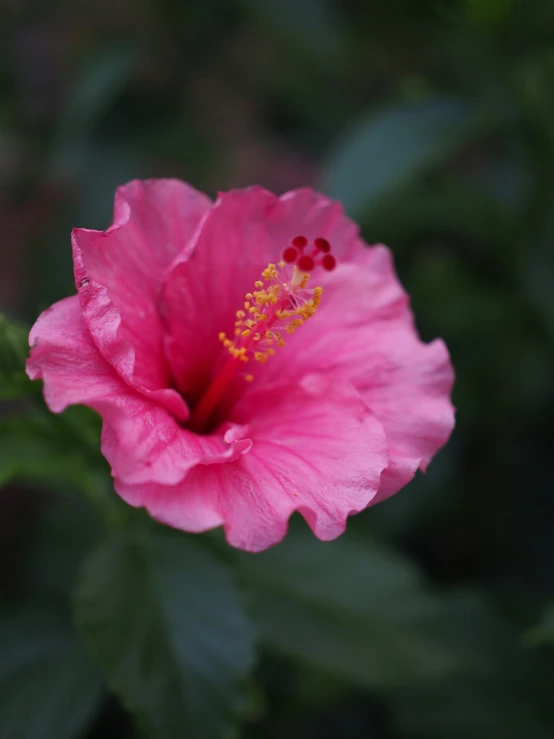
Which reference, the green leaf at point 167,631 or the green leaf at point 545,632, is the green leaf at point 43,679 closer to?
the green leaf at point 167,631

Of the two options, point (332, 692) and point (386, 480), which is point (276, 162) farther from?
point (386, 480)

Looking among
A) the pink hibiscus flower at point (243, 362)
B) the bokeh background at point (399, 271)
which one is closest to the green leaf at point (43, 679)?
the bokeh background at point (399, 271)

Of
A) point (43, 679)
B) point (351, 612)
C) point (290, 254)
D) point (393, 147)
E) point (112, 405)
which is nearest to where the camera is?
point (112, 405)

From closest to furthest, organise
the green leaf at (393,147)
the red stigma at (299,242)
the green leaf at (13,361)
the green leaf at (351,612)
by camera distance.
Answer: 1. the green leaf at (13,361)
2. the red stigma at (299,242)
3. the green leaf at (351,612)
4. the green leaf at (393,147)

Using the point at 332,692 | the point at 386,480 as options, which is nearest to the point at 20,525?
the point at 332,692

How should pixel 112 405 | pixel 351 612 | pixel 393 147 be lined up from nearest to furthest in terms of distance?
pixel 112 405, pixel 351 612, pixel 393 147

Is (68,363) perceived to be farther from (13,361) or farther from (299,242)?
(299,242)

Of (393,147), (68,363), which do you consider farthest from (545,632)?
(393,147)
